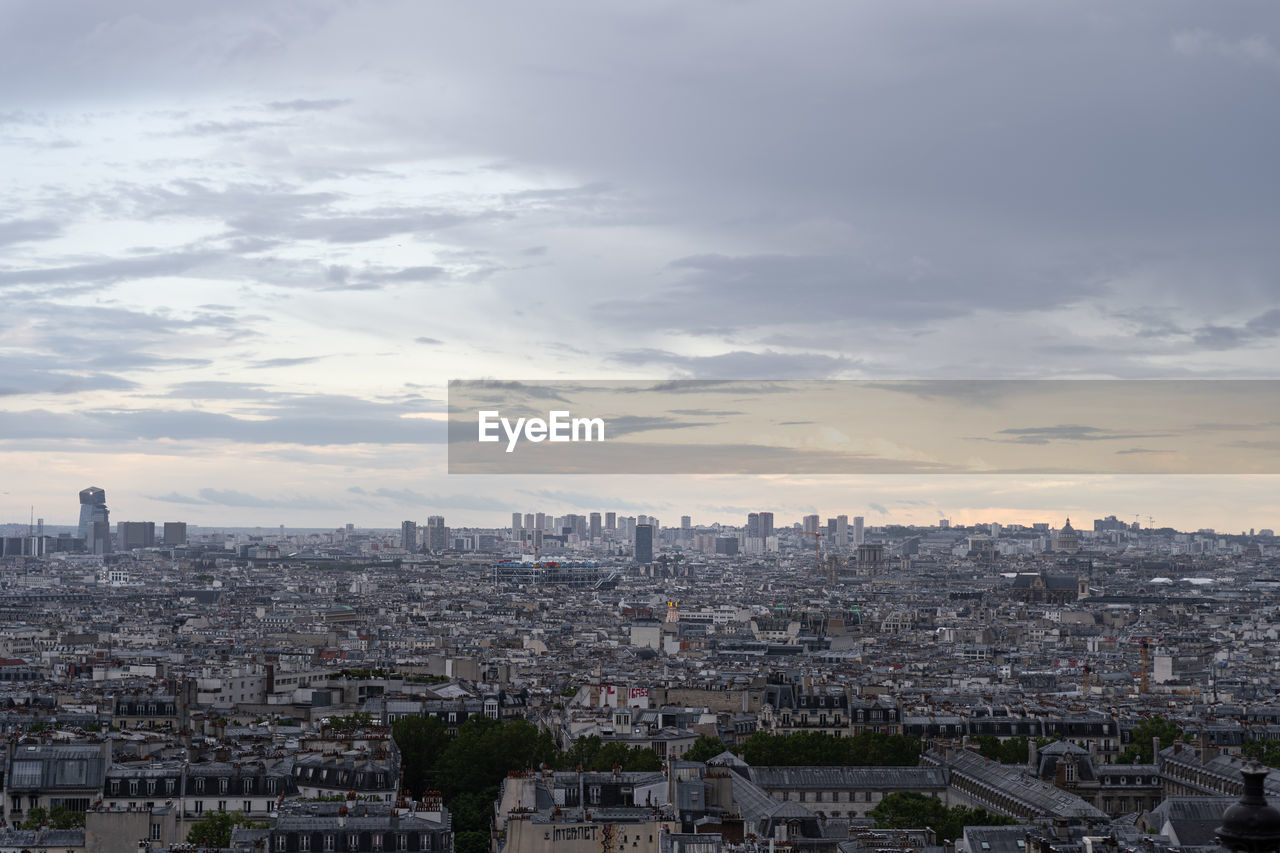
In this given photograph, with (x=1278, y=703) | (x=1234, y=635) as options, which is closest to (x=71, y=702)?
(x=1278, y=703)

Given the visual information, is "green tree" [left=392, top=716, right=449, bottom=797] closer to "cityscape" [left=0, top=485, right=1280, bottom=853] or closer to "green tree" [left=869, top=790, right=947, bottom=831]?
"cityscape" [left=0, top=485, right=1280, bottom=853]

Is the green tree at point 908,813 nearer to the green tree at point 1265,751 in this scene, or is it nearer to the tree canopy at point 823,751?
the tree canopy at point 823,751

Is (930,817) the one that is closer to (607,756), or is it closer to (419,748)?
(607,756)

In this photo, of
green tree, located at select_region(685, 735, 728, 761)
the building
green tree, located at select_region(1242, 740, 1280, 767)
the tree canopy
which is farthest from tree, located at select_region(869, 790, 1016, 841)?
the building

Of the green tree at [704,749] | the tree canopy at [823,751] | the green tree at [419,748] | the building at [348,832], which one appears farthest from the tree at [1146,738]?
the building at [348,832]

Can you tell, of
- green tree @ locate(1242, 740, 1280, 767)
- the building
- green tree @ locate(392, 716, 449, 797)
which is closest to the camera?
the building

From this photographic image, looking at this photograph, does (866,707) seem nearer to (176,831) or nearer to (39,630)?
(176,831)
